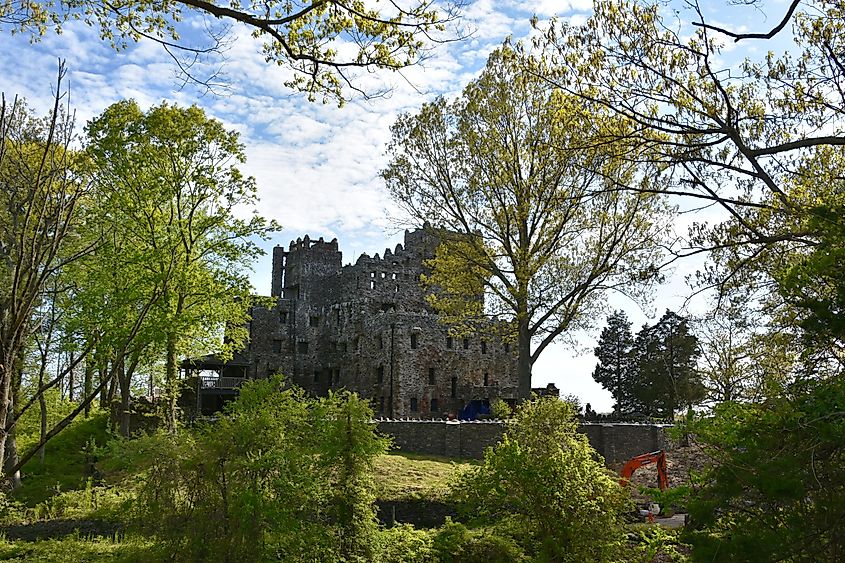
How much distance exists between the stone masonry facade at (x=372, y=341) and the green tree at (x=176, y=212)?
19903mm

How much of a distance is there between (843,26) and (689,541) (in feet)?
22.8

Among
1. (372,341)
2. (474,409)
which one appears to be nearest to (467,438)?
(474,409)

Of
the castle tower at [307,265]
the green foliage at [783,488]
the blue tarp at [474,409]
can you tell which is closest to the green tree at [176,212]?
the green foliage at [783,488]

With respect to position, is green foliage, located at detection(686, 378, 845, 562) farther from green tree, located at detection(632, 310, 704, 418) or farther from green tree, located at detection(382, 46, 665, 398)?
green tree, located at detection(632, 310, 704, 418)

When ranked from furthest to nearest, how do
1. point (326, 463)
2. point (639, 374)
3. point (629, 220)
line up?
point (639, 374)
point (629, 220)
point (326, 463)

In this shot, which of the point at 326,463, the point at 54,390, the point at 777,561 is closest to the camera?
the point at 777,561

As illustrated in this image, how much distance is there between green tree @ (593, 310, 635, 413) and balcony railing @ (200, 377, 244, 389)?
23.1 meters

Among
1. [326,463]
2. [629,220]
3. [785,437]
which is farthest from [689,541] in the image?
[629,220]

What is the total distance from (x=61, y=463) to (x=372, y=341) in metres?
22.7

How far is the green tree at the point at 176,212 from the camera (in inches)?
720

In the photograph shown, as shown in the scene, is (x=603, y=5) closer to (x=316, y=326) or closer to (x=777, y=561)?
(x=777, y=561)

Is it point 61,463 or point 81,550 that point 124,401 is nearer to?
point 61,463

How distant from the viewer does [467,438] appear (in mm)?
23672

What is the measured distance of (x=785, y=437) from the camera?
235 inches
